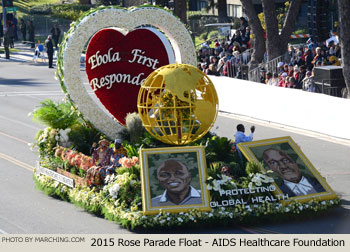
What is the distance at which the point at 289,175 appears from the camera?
15.5 metres

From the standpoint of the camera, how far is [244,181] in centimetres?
1508

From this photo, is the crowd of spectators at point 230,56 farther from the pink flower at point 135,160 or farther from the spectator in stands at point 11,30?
the spectator in stands at point 11,30

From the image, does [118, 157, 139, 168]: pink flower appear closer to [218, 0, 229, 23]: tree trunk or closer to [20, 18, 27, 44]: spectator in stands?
[20, 18, 27, 44]: spectator in stands

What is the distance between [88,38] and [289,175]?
593cm

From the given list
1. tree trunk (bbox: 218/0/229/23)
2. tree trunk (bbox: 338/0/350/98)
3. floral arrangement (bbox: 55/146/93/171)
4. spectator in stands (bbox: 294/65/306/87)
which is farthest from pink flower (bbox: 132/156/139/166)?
tree trunk (bbox: 218/0/229/23)

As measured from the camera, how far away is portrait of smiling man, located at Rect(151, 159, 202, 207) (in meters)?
14.5

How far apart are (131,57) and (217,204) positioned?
5226 mm

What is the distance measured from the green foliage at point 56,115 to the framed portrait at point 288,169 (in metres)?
4.73

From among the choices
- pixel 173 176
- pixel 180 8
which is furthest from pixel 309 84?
pixel 180 8

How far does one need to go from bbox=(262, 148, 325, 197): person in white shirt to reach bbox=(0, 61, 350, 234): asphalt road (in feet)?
2.19

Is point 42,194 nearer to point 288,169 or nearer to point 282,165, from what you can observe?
point 282,165

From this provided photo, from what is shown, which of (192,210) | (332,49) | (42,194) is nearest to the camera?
(192,210)

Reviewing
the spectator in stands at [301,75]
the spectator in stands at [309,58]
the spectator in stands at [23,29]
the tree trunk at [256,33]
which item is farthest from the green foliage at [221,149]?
the spectator in stands at [23,29]

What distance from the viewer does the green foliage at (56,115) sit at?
723 inches
